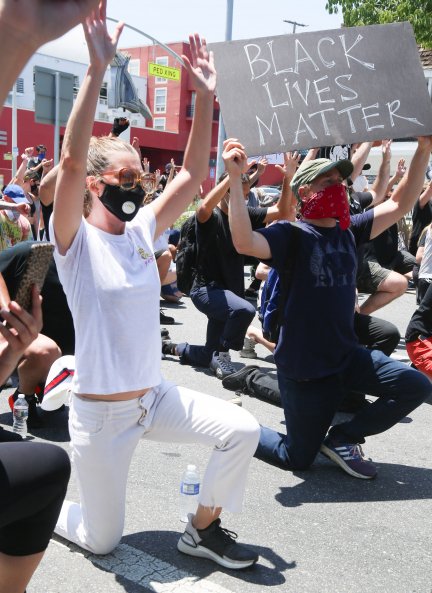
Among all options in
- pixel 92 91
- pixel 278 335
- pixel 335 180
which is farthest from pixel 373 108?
pixel 92 91

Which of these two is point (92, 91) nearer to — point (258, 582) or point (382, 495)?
point (258, 582)

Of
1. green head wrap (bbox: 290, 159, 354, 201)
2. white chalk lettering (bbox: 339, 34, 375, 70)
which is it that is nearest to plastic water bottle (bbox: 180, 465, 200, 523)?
green head wrap (bbox: 290, 159, 354, 201)

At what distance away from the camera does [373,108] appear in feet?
16.2

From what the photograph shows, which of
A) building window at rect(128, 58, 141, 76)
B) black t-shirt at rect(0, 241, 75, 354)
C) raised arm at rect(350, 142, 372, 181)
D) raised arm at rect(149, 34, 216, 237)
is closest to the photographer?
raised arm at rect(149, 34, 216, 237)

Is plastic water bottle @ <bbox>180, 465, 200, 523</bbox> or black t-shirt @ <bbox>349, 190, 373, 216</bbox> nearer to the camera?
plastic water bottle @ <bbox>180, 465, 200, 523</bbox>

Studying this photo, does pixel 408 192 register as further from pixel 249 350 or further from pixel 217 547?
pixel 249 350

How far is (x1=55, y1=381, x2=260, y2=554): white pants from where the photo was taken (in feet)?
10.6

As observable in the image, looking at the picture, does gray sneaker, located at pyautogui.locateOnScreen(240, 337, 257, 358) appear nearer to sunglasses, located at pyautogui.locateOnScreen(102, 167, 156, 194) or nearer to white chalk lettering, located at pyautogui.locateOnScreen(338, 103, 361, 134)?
white chalk lettering, located at pyautogui.locateOnScreen(338, 103, 361, 134)

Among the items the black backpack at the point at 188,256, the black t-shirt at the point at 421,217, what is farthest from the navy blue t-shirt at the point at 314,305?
the black t-shirt at the point at 421,217

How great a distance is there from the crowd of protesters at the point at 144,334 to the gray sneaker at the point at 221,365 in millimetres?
491

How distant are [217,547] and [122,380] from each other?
3.01 ft

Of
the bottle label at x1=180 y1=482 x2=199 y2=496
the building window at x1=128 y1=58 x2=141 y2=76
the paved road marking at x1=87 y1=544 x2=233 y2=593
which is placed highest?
the building window at x1=128 y1=58 x2=141 y2=76

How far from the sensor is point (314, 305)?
4.48 m

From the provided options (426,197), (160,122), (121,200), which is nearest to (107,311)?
(121,200)
